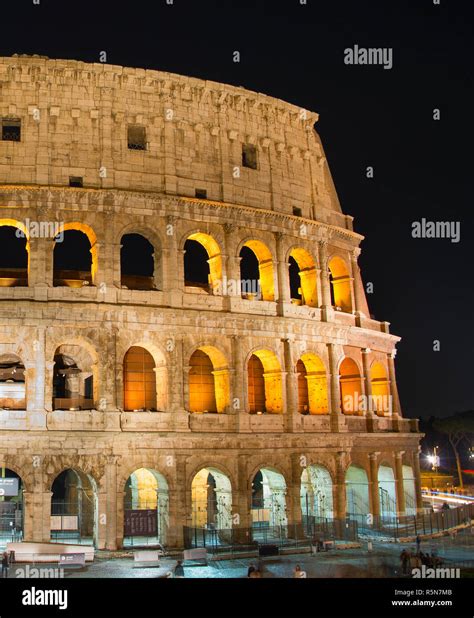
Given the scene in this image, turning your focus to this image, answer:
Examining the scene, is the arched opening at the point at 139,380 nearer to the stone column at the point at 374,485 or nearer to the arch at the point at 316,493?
the arch at the point at 316,493

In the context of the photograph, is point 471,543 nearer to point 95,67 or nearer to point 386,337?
point 386,337

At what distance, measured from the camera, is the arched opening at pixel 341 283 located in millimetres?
38750

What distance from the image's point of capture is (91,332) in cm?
3066

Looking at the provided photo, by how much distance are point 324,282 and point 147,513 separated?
13.4 meters

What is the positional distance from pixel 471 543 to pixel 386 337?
433 inches

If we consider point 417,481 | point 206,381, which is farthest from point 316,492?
point 206,381

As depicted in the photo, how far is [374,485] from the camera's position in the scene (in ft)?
120

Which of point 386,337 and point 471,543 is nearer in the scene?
point 471,543

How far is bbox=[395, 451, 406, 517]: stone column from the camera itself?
37.4 m

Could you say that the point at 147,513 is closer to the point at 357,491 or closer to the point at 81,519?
the point at 81,519

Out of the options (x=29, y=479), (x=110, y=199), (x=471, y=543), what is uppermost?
(x=110, y=199)
